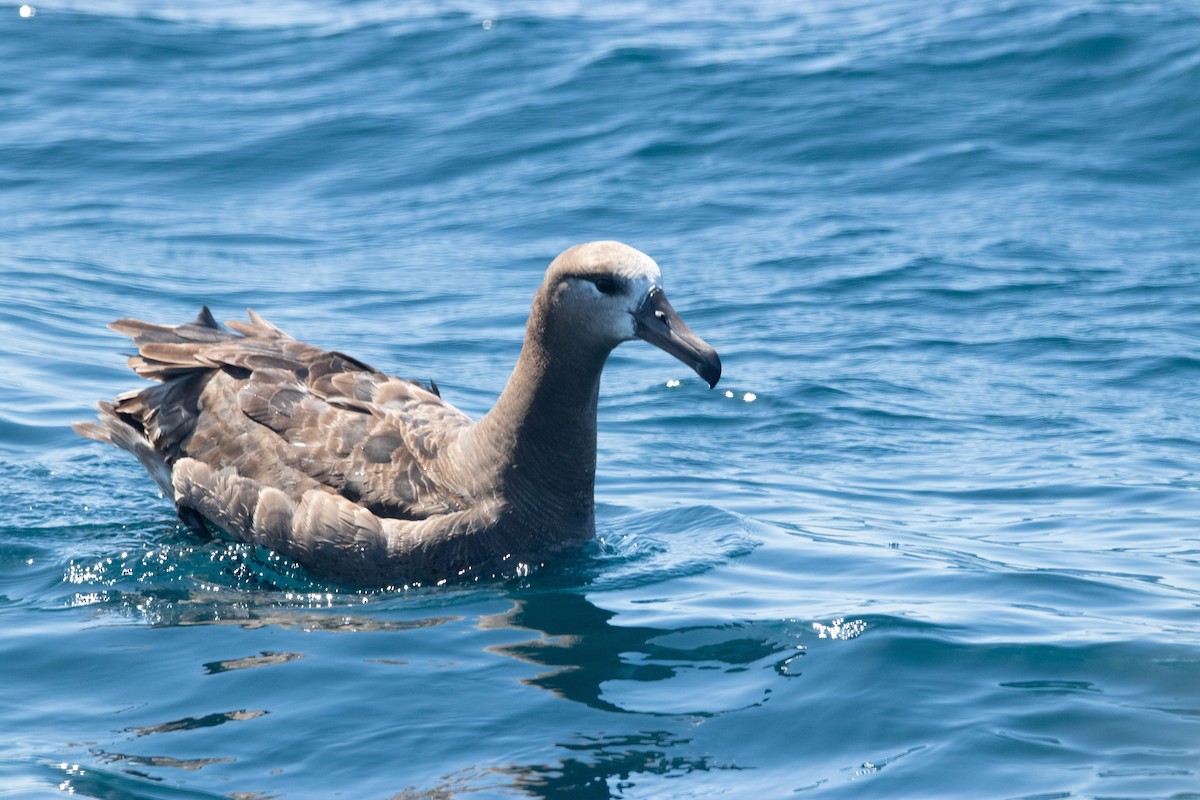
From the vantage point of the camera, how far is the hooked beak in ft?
25.4

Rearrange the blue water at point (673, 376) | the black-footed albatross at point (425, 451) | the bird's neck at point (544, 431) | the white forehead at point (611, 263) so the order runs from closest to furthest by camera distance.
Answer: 1. the blue water at point (673, 376)
2. the white forehead at point (611, 263)
3. the black-footed albatross at point (425, 451)
4. the bird's neck at point (544, 431)

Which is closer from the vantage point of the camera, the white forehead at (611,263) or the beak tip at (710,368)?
the beak tip at (710,368)

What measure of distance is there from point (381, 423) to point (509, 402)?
767 mm

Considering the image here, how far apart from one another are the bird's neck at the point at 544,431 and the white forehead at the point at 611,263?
0.31m

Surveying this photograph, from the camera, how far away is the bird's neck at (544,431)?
27.0 feet

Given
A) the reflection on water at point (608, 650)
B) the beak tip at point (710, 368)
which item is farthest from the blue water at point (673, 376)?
the beak tip at point (710, 368)

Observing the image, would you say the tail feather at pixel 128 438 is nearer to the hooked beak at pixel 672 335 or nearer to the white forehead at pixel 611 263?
the white forehead at pixel 611 263

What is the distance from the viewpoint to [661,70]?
1945 cm

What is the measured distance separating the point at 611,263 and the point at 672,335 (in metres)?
0.45

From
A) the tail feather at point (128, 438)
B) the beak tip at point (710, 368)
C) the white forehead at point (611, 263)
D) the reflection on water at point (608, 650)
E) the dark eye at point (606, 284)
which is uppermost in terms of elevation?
the white forehead at point (611, 263)

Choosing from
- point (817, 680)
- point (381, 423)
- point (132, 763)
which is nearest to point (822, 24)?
point (381, 423)

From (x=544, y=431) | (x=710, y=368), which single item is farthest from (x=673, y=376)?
(x=710, y=368)

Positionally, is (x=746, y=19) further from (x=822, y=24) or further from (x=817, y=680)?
(x=817, y=680)

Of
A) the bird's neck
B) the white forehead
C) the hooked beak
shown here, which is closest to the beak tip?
the hooked beak
